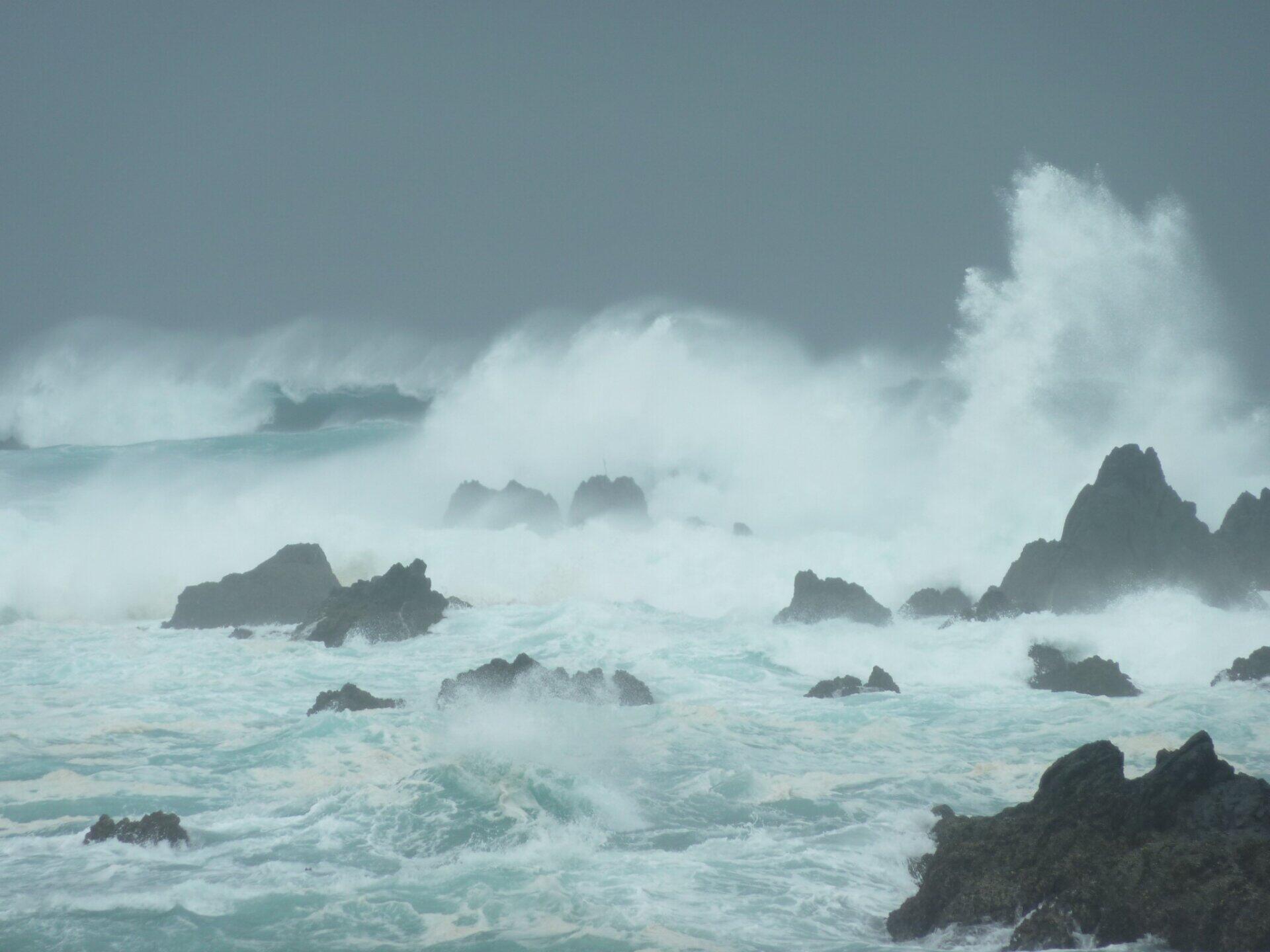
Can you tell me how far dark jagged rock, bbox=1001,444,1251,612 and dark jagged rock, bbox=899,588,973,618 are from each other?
2612 mm

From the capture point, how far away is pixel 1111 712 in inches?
849

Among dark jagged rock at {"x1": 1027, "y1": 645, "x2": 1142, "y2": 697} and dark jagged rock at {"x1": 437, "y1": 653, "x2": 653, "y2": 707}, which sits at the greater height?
dark jagged rock at {"x1": 1027, "y1": 645, "x2": 1142, "y2": 697}

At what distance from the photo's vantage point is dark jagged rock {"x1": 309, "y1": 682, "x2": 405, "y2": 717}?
21.1 metres

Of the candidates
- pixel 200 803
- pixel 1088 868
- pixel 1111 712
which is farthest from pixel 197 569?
pixel 1088 868

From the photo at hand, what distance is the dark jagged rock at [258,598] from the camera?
124ft

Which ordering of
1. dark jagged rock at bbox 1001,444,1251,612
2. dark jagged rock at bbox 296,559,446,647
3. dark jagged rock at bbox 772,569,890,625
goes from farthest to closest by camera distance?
1. dark jagged rock at bbox 772,569,890,625
2. dark jagged rock at bbox 1001,444,1251,612
3. dark jagged rock at bbox 296,559,446,647

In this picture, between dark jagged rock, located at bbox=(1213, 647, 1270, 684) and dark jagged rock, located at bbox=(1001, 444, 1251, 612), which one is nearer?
dark jagged rock, located at bbox=(1213, 647, 1270, 684)

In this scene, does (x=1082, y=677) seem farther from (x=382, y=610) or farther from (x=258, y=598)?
(x=258, y=598)

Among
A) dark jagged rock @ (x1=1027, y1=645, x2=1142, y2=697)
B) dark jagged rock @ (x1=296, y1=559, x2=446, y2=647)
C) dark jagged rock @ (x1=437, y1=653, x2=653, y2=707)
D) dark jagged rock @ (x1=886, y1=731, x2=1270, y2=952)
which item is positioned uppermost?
Answer: dark jagged rock @ (x1=296, y1=559, x2=446, y2=647)

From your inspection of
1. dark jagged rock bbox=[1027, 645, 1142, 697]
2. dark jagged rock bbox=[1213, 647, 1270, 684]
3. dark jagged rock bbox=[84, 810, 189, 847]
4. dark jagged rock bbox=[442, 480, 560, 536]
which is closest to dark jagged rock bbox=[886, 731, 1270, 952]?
dark jagged rock bbox=[84, 810, 189, 847]

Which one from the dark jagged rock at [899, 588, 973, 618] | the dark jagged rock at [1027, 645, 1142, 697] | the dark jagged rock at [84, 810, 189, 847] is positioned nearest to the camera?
the dark jagged rock at [84, 810, 189, 847]

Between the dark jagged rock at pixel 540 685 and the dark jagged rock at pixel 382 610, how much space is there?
11.4 meters

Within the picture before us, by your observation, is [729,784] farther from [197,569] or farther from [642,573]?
[197,569]

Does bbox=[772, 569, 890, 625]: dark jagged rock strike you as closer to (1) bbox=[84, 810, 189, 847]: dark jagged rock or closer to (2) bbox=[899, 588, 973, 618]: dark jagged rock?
(2) bbox=[899, 588, 973, 618]: dark jagged rock
